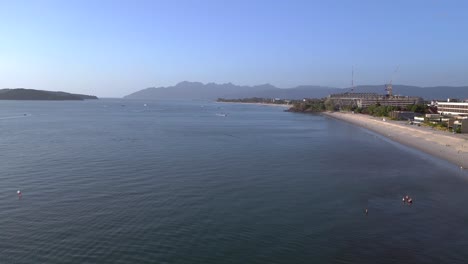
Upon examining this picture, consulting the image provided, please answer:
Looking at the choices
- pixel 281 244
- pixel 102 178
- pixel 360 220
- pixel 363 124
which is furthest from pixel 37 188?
pixel 363 124

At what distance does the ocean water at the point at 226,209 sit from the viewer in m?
9.84

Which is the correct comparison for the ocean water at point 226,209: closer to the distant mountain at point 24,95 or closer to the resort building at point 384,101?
the resort building at point 384,101

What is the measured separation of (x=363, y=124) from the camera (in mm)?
54969

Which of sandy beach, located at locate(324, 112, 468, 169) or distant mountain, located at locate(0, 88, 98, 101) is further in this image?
distant mountain, located at locate(0, 88, 98, 101)

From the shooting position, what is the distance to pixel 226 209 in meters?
13.1

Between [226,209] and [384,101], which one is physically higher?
[384,101]

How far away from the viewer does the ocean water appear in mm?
9844

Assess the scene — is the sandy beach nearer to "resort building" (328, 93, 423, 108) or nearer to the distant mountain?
"resort building" (328, 93, 423, 108)

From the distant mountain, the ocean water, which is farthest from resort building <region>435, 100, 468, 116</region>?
the distant mountain

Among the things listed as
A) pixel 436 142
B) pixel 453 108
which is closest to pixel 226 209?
pixel 436 142

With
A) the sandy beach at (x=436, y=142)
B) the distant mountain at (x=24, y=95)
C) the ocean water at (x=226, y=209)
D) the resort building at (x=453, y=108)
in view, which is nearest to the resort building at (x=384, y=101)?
the resort building at (x=453, y=108)

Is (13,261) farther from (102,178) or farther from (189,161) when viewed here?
(189,161)

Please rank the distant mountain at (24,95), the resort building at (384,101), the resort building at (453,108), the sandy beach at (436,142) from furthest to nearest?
the distant mountain at (24,95) < the resort building at (384,101) < the resort building at (453,108) < the sandy beach at (436,142)

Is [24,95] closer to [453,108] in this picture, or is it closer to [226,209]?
[453,108]
